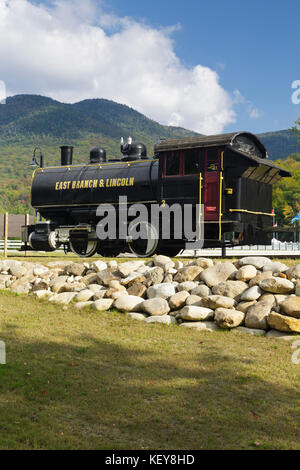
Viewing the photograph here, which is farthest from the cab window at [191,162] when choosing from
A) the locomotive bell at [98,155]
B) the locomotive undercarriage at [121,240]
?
the locomotive bell at [98,155]

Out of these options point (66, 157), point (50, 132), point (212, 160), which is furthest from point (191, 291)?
point (50, 132)

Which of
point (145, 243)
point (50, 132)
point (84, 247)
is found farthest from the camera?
point (50, 132)

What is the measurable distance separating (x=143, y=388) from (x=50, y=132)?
153114 mm

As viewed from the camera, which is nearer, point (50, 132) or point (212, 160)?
point (212, 160)

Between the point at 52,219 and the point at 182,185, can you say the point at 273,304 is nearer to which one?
the point at 182,185

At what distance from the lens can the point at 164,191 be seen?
15430mm

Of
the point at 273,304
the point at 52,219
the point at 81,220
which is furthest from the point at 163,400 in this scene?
the point at 52,219

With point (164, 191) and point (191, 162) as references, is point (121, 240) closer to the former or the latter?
point (164, 191)

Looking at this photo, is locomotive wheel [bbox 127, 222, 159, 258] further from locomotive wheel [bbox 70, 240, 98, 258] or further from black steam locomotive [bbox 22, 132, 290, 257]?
locomotive wheel [bbox 70, 240, 98, 258]

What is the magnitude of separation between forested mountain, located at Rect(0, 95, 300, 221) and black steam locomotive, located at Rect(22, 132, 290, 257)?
234 feet

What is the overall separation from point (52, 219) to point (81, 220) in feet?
6.21

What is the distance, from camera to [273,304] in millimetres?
9164

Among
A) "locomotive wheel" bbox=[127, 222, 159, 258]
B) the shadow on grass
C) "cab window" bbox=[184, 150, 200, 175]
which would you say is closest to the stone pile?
the shadow on grass

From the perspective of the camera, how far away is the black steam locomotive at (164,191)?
14281mm
